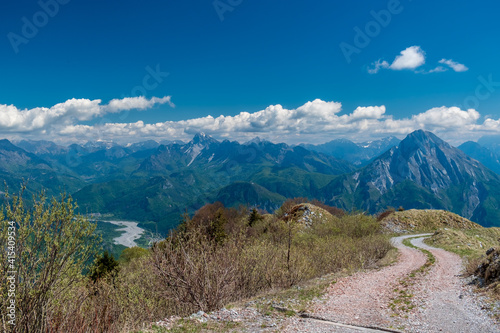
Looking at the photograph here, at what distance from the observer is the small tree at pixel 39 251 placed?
8883mm

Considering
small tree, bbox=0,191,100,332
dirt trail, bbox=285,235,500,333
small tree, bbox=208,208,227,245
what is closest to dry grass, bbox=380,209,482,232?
dirt trail, bbox=285,235,500,333

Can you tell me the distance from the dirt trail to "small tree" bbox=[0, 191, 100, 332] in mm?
10510

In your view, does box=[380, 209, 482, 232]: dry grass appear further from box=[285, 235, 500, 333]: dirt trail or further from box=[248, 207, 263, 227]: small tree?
box=[285, 235, 500, 333]: dirt trail

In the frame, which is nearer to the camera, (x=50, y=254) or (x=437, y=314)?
(x=50, y=254)

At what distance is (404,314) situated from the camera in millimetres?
14898

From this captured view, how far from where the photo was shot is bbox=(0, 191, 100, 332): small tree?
29.1 feet

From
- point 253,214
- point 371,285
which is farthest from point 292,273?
point 253,214

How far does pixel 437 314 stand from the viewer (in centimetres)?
1459

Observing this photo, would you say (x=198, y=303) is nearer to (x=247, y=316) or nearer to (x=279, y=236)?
(x=247, y=316)

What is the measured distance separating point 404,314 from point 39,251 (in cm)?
1794

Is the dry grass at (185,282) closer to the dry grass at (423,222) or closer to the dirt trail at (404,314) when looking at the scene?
the dirt trail at (404,314)

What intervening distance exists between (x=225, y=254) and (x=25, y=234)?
1211 centimetres

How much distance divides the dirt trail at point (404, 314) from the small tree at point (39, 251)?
1051 cm

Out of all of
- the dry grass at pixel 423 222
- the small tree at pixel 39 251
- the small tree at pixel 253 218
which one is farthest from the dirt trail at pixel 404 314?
the dry grass at pixel 423 222
